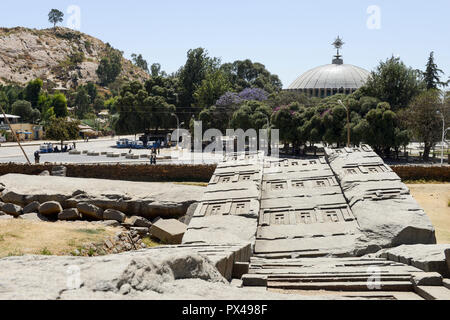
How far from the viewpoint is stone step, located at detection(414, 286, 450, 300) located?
5.32 metres

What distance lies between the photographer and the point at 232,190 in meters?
11.9

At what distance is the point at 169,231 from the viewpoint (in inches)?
579

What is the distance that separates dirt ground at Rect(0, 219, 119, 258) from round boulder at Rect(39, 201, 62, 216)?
2.21 m

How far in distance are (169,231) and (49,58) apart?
119 m

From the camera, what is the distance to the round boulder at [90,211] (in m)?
17.6

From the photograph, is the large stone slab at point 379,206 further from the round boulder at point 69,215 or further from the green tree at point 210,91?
the green tree at point 210,91

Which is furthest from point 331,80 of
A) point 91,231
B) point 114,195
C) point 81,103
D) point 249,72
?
point 91,231

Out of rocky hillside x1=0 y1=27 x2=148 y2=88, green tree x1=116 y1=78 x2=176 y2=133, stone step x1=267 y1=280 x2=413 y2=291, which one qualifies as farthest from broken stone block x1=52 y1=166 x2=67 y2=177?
rocky hillside x1=0 y1=27 x2=148 y2=88

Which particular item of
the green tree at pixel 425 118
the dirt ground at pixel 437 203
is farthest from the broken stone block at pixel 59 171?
the green tree at pixel 425 118

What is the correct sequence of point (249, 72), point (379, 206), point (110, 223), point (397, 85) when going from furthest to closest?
point (249, 72) < point (397, 85) < point (110, 223) < point (379, 206)

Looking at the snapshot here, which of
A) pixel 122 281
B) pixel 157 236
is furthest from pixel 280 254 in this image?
pixel 157 236

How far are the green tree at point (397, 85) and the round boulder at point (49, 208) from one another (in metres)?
36.5

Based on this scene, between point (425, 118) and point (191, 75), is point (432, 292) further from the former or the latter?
point (191, 75)
